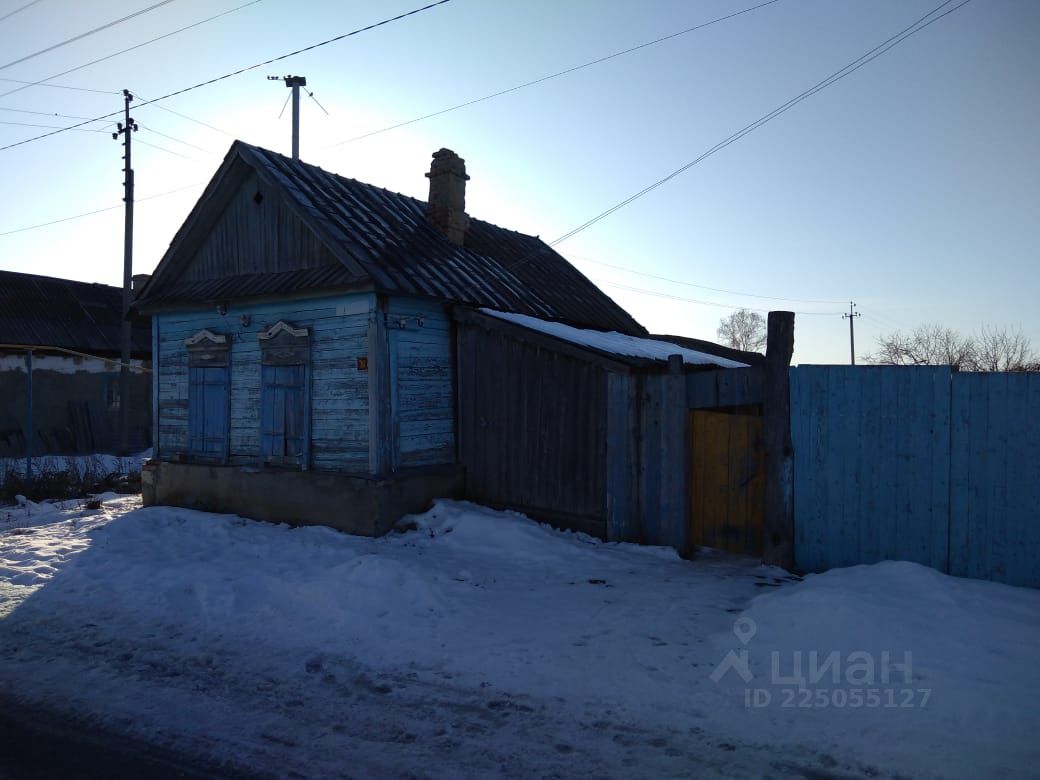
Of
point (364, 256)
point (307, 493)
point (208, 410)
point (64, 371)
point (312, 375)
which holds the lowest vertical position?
point (307, 493)

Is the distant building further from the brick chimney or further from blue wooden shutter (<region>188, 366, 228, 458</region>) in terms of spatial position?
the brick chimney

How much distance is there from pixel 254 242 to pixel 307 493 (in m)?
4.29

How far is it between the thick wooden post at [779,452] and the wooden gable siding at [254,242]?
250 inches

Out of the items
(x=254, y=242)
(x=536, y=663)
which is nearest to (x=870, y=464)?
(x=536, y=663)

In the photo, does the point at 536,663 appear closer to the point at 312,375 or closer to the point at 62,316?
the point at 312,375

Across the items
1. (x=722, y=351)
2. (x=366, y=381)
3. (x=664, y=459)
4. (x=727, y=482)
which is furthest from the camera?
(x=722, y=351)

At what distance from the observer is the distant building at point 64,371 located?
65.0 ft

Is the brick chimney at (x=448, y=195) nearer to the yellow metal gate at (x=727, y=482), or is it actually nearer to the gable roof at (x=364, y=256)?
the gable roof at (x=364, y=256)

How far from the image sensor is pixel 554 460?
9180 mm

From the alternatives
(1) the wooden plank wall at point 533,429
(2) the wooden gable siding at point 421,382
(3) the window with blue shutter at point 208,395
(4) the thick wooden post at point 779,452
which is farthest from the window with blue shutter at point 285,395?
(4) the thick wooden post at point 779,452

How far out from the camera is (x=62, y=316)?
2409cm

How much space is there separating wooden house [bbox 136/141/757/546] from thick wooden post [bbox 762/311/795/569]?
1.03 meters

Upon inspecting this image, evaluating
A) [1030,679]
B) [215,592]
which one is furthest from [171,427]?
[1030,679]

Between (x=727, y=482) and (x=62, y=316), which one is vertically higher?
(x=62, y=316)
